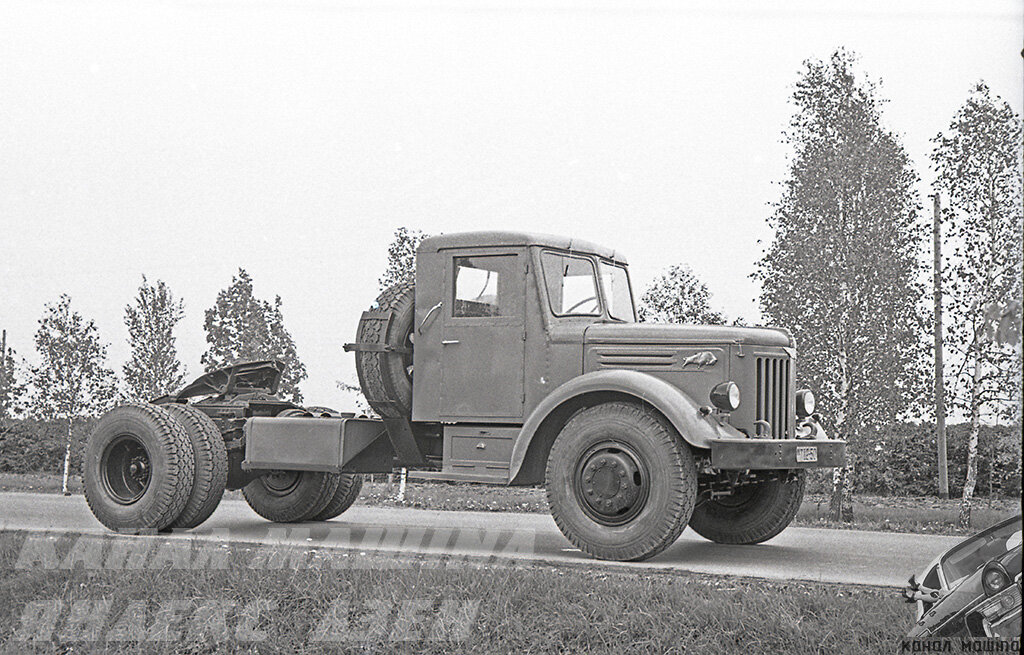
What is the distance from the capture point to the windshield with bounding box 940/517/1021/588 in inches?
216

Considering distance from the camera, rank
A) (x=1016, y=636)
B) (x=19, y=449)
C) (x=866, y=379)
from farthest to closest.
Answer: (x=19, y=449) < (x=866, y=379) < (x=1016, y=636)

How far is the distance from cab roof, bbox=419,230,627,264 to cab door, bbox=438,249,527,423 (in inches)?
2.7

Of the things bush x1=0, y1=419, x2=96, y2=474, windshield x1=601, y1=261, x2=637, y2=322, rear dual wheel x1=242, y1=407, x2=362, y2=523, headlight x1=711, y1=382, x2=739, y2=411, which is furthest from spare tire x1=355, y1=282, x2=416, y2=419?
bush x1=0, y1=419, x2=96, y2=474

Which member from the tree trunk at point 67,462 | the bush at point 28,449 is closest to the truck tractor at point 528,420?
the tree trunk at point 67,462

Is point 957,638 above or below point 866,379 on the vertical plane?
below

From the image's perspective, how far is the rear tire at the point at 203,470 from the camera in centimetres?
974

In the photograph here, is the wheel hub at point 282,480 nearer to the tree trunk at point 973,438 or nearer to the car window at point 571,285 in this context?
the car window at point 571,285

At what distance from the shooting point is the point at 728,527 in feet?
29.3

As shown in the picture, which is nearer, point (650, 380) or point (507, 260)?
point (650, 380)

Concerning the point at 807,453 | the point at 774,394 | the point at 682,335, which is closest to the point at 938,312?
the point at 774,394

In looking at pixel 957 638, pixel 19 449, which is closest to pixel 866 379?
pixel 957 638

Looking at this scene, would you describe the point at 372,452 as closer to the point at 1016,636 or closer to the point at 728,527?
the point at 728,527

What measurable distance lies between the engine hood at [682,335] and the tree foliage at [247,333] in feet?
36.1

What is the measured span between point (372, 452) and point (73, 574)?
275 cm
